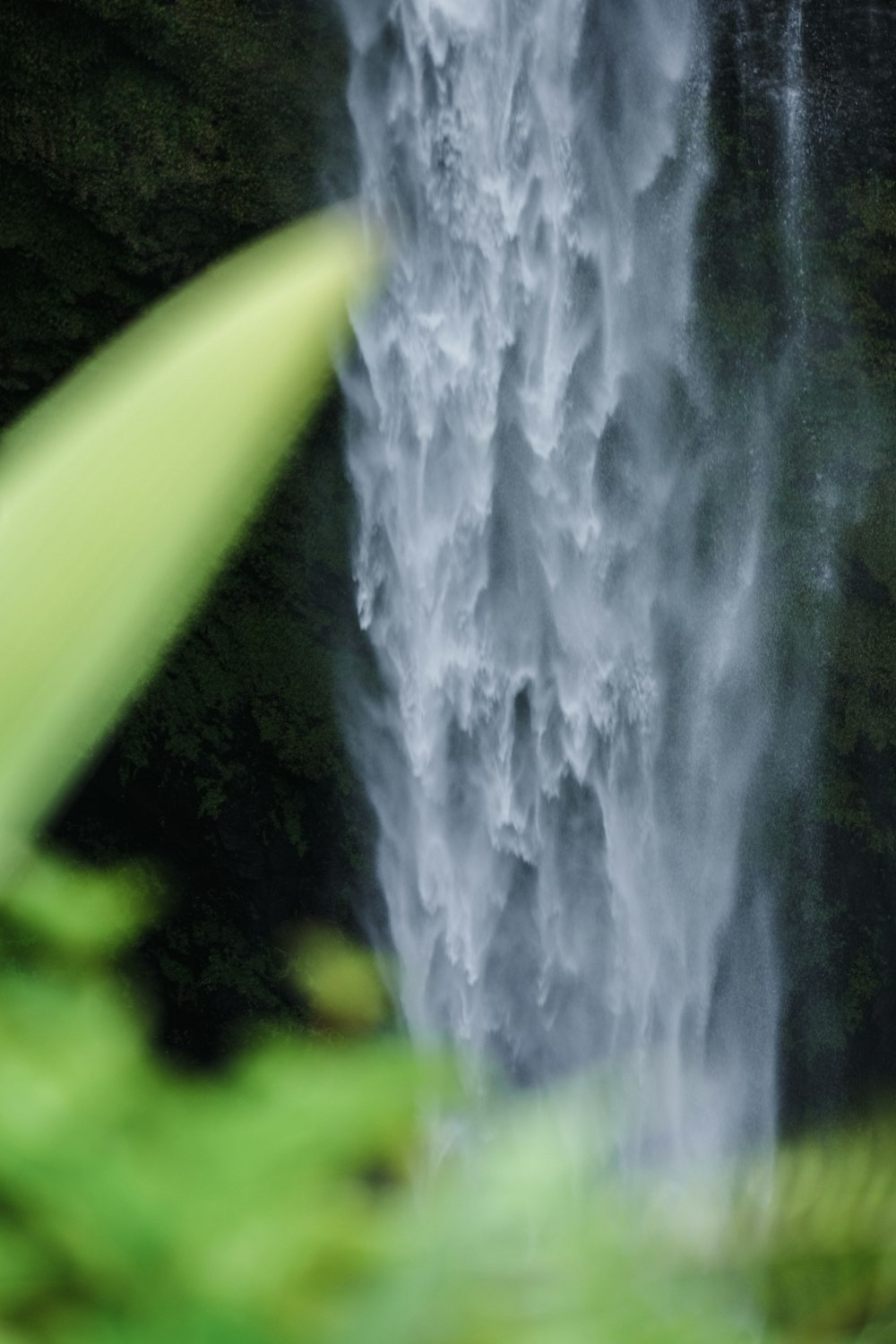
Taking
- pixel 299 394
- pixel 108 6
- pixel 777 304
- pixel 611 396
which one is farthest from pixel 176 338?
pixel 777 304

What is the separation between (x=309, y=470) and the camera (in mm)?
7055

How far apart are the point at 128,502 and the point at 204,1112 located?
14cm

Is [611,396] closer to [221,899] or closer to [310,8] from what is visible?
[310,8]

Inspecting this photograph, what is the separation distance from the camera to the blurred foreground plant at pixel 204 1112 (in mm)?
247

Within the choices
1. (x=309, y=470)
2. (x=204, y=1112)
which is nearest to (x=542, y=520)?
(x=309, y=470)

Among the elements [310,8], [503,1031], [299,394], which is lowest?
[503,1031]

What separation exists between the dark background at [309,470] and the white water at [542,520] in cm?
21

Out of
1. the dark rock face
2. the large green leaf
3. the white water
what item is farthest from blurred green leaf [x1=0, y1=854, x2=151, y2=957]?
the white water

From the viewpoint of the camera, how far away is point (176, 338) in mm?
262

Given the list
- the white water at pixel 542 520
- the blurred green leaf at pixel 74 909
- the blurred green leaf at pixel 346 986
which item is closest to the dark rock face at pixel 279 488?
the white water at pixel 542 520

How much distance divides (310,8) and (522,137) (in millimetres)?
1120

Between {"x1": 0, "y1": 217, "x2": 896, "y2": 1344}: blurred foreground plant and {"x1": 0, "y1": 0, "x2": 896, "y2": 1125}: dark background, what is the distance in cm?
572

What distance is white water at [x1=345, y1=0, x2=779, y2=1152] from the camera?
6.88 m

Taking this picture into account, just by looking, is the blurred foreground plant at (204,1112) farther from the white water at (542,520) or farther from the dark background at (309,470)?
the white water at (542,520)
